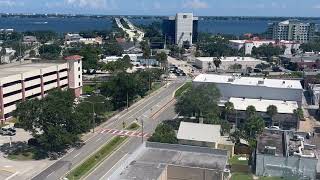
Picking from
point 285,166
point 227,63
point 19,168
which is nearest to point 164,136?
point 285,166

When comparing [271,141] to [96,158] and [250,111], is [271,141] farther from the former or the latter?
[96,158]

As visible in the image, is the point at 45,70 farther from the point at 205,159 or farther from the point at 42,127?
the point at 205,159

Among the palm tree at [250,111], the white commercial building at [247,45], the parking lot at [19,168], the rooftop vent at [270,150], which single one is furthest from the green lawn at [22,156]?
the white commercial building at [247,45]

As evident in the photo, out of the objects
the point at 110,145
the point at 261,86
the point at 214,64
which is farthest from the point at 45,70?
the point at 214,64

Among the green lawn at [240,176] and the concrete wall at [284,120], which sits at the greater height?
the concrete wall at [284,120]

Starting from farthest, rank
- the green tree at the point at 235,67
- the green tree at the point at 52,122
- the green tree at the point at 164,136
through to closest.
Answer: the green tree at the point at 235,67 < the green tree at the point at 52,122 < the green tree at the point at 164,136

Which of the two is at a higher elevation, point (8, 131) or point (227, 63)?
point (227, 63)

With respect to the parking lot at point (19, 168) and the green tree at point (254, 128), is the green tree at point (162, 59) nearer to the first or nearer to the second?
the green tree at point (254, 128)

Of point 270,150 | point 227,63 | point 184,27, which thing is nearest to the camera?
point 270,150
